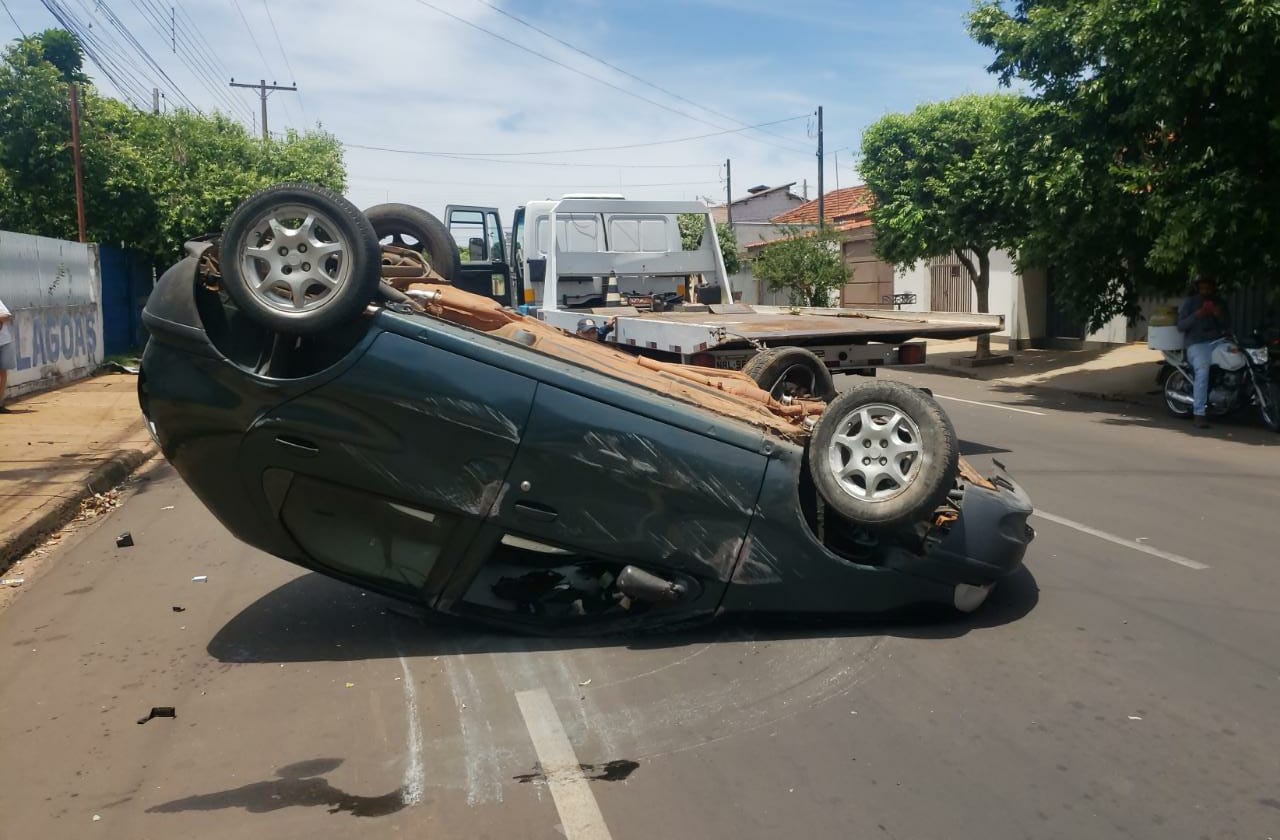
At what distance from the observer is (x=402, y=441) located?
193 inches

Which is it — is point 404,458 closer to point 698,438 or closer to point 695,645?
point 698,438

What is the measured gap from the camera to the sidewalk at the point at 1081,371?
17.7 metres

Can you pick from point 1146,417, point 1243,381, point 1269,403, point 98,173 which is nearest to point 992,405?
point 1146,417

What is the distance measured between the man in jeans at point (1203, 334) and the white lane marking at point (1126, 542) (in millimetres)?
6346

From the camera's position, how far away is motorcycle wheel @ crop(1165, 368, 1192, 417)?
13.9 metres

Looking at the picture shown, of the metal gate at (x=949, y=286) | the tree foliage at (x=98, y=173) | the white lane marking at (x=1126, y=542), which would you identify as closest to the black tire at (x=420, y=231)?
the white lane marking at (x=1126, y=542)

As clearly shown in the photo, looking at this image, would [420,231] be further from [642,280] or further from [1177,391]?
[1177,391]

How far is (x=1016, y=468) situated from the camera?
10047 mm

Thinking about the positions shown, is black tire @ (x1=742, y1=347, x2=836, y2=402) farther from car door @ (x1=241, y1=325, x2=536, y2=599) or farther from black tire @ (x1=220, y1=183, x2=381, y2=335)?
black tire @ (x1=220, y1=183, x2=381, y2=335)

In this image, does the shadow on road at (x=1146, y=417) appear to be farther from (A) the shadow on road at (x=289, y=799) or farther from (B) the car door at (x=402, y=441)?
(A) the shadow on road at (x=289, y=799)

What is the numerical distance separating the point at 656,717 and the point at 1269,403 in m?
11.0

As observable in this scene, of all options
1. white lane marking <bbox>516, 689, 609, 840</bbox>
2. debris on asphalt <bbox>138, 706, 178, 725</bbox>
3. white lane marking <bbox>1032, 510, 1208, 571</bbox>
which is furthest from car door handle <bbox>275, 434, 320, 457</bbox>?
white lane marking <bbox>1032, 510, 1208, 571</bbox>

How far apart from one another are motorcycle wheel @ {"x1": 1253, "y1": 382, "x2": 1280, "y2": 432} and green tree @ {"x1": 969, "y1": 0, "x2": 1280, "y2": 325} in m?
1.35

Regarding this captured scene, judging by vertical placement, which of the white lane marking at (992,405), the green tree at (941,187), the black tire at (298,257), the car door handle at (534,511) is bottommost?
the white lane marking at (992,405)
